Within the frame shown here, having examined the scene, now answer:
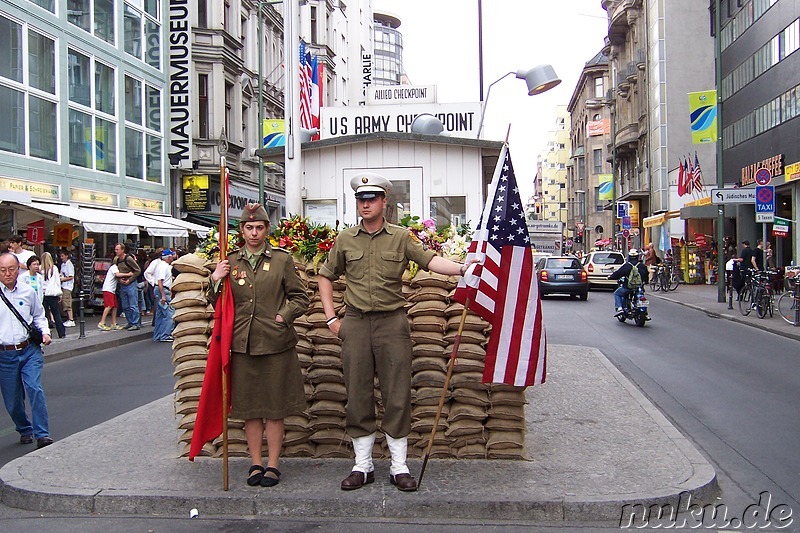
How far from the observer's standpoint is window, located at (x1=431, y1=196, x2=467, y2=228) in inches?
385

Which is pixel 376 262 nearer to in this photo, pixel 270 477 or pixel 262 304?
pixel 262 304

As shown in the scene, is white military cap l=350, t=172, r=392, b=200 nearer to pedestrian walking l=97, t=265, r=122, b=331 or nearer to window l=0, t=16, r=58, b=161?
pedestrian walking l=97, t=265, r=122, b=331

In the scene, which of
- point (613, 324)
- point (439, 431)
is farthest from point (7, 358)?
point (613, 324)

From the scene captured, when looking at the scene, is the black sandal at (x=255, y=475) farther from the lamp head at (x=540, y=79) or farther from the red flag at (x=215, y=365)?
the lamp head at (x=540, y=79)

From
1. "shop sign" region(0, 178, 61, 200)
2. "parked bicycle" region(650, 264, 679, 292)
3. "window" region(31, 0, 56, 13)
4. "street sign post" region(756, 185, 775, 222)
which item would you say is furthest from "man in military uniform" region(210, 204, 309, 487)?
"parked bicycle" region(650, 264, 679, 292)

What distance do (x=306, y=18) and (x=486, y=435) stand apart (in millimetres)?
6953

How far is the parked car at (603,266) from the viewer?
112 feet

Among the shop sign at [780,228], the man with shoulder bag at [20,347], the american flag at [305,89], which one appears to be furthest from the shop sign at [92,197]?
the shop sign at [780,228]

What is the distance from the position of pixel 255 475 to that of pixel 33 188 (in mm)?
18845

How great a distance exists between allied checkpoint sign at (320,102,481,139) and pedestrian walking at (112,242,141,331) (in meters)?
8.18

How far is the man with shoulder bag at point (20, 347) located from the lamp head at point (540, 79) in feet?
23.1

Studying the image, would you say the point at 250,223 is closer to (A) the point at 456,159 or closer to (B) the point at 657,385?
(A) the point at 456,159

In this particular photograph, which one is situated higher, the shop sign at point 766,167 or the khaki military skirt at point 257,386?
the shop sign at point 766,167

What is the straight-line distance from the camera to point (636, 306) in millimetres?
18484
